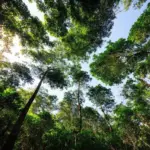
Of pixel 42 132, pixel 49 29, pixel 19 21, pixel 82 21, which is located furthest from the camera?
pixel 42 132

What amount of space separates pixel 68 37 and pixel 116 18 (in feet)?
17.3

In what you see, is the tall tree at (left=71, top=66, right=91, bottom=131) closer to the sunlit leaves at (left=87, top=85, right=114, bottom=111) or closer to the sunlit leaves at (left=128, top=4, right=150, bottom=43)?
the sunlit leaves at (left=87, top=85, right=114, bottom=111)

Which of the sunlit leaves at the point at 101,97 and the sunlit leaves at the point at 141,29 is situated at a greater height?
the sunlit leaves at the point at 101,97

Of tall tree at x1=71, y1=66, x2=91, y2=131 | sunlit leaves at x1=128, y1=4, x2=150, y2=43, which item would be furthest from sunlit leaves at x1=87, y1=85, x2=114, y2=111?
sunlit leaves at x1=128, y1=4, x2=150, y2=43

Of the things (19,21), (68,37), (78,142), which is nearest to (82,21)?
(68,37)

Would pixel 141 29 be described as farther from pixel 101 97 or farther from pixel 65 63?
pixel 101 97

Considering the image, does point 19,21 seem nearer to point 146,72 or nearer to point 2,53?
point 2,53

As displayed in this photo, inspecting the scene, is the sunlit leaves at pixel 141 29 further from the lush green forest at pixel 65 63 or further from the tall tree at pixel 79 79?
the tall tree at pixel 79 79

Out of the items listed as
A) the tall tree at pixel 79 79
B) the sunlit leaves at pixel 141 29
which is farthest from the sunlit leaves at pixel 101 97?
the sunlit leaves at pixel 141 29

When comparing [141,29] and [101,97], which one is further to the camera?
[101,97]

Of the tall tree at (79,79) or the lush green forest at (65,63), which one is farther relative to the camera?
the tall tree at (79,79)

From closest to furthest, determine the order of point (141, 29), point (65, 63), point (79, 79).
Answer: point (141, 29)
point (65, 63)
point (79, 79)

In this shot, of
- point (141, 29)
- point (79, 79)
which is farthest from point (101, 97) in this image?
Answer: point (141, 29)

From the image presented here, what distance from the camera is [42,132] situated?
1606 cm
